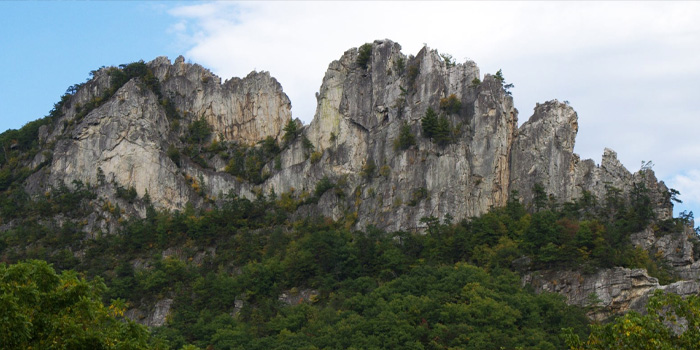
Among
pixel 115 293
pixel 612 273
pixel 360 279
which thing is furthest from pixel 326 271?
pixel 612 273

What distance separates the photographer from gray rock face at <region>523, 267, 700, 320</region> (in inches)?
2601

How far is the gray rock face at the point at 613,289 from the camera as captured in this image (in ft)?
217

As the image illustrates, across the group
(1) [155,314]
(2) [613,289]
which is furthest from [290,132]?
(2) [613,289]

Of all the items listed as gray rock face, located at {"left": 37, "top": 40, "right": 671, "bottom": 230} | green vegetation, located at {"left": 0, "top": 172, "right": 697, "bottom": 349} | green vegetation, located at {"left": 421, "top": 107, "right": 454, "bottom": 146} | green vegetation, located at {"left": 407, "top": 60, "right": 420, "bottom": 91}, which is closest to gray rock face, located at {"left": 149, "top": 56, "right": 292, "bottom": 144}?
gray rock face, located at {"left": 37, "top": 40, "right": 671, "bottom": 230}

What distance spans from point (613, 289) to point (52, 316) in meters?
42.2

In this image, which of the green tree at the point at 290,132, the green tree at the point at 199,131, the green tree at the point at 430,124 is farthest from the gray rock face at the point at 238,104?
the green tree at the point at 430,124

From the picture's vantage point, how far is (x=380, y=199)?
8381 centimetres

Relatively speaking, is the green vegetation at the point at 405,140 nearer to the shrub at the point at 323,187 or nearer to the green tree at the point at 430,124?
the green tree at the point at 430,124

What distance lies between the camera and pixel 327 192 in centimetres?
8650

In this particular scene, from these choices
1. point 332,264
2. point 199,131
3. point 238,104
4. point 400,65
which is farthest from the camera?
point 238,104

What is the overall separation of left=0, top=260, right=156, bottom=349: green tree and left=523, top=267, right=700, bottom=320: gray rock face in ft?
126

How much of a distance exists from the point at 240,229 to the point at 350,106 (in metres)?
13.7

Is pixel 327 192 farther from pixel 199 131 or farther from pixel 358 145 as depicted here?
pixel 199 131

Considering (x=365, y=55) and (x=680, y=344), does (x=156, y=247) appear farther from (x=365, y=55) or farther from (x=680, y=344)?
(x=680, y=344)
